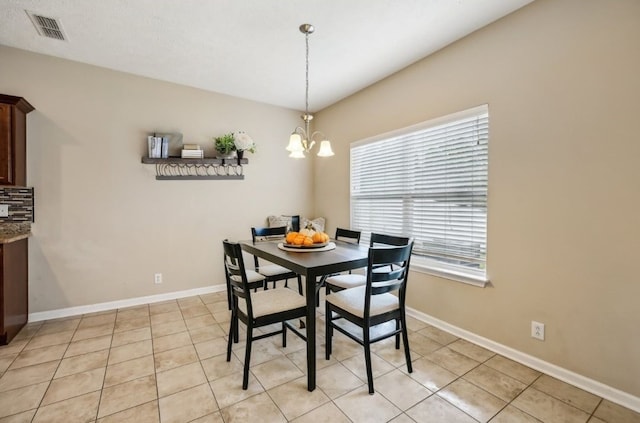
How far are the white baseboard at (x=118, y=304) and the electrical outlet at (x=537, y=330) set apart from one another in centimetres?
A: 341

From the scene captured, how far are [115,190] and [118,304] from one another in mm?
1301

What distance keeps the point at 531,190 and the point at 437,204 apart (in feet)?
2.71

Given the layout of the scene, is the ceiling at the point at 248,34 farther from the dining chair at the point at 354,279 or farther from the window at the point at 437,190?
the dining chair at the point at 354,279

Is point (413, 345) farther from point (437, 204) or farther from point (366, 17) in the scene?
point (366, 17)

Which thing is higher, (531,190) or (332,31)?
(332,31)

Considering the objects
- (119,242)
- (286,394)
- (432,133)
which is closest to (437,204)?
(432,133)

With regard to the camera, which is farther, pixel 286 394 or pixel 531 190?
pixel 531 190

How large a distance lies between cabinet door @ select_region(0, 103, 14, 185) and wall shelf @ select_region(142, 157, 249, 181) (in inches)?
42.0

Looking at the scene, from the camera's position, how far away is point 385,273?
75.3 inches

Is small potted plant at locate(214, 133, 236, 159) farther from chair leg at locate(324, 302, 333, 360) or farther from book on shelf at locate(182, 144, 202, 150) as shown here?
chair leg at locate(324, 302, 333, 360)

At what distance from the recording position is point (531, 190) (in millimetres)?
2158

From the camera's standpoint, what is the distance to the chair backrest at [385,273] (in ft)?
5.98

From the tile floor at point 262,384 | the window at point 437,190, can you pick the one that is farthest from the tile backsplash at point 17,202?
the window at point 437,190

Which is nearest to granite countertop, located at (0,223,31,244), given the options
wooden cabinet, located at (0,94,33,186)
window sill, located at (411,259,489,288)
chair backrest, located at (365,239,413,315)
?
wooden cabinet, located at (0,94,33,186)
